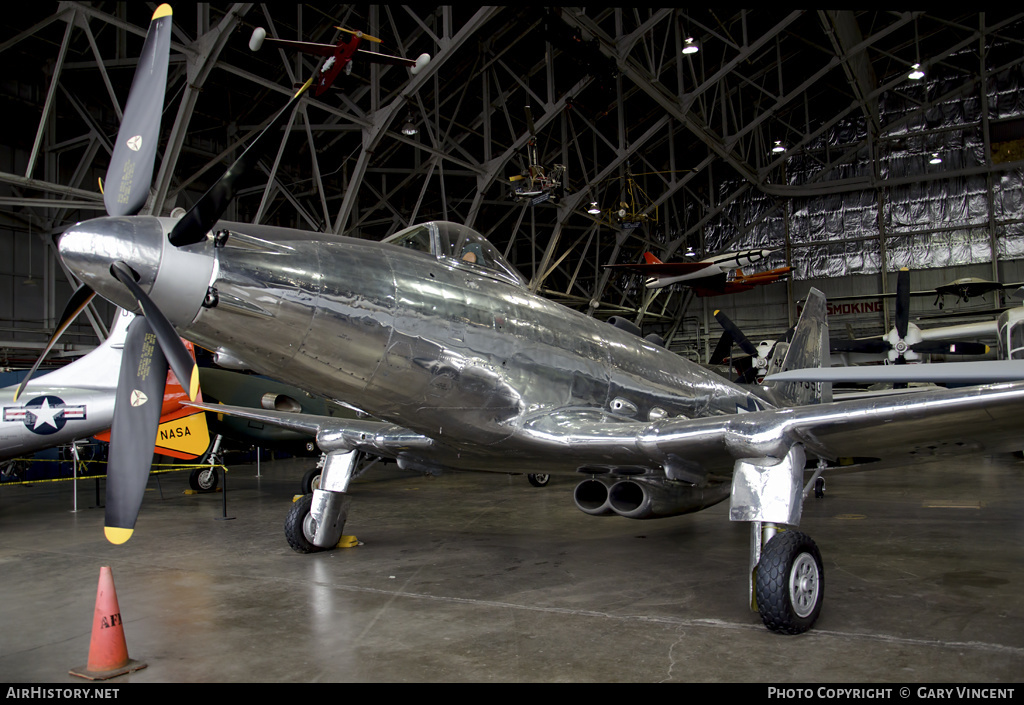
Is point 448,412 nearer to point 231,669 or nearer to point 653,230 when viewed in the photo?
point 231,669

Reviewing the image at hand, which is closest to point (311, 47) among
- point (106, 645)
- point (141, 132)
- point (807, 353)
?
point (141, 132)

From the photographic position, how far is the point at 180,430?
35.2ft

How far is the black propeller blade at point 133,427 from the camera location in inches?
147

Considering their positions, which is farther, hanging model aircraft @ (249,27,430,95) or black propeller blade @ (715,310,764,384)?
black propeller blade @ (715,310,764,384)

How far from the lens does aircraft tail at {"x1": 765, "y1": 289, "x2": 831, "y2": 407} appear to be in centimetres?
852

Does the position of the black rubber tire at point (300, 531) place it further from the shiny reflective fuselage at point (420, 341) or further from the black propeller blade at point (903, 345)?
the black propeller blade at point (903, 345)

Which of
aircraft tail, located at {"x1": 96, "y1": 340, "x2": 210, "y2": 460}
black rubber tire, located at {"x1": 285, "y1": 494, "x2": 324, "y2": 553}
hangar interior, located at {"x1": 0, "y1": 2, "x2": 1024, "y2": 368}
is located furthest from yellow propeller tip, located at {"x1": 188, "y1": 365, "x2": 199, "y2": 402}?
hangar interior, located at {"x1": 0, "y1": 2, "x2": 1024, "y2": 368}

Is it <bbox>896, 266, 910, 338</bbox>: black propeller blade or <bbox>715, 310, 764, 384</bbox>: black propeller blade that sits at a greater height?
<bbox>896, 266, 910, 338</bbox>: black propeller blade

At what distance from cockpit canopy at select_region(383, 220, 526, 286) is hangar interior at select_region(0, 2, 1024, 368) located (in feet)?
29.2

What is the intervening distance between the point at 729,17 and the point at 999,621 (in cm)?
2207

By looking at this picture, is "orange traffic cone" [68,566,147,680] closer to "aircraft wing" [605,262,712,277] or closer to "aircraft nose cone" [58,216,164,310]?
"aircraft nose cone" [58,216,164,310]
